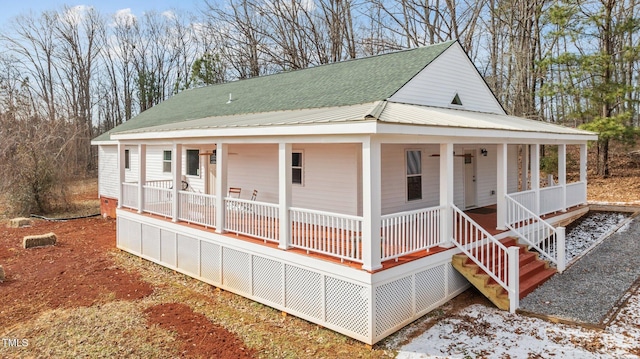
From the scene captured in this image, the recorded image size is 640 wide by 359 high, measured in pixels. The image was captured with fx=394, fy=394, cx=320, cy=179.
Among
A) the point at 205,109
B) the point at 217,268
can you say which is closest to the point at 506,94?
the point at 205,109

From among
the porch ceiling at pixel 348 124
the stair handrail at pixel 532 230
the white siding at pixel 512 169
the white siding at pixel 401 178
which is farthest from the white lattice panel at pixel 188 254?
the white siding at pixel 512 169

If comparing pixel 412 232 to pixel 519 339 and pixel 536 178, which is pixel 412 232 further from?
pixel 536 178

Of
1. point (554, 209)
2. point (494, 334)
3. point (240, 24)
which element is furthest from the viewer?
point (240, 24)

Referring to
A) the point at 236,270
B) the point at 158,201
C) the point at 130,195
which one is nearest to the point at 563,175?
the point at 236,270

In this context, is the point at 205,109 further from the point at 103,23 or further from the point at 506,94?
the point at 103,23

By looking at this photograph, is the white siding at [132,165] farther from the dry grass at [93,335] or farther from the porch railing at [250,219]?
the dry grass at [93,335]

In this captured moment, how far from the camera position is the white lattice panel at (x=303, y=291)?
700 centimetres

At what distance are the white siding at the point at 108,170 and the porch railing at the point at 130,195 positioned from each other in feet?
21.8

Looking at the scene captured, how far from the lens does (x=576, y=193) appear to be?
1314 cm

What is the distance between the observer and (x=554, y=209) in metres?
11.9

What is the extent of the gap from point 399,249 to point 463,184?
6.12 meters

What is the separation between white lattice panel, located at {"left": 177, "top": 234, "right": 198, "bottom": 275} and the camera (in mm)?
9672

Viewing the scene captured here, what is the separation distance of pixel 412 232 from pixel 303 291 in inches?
90.1

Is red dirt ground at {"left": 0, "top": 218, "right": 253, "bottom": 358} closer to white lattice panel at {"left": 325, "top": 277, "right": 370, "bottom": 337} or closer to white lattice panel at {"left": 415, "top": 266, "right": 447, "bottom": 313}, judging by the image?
white lattice panel at {"left": 325, "top": 277, "right": 370, "bottom": 337}
